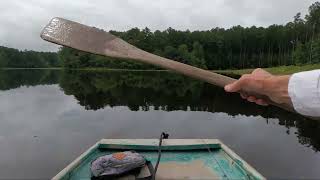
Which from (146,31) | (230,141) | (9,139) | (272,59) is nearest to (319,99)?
(230,141)

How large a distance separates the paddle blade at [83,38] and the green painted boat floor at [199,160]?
12.9 feet

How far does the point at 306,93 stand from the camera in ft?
4.49

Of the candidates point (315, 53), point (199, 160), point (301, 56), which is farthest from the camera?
point (301, 56)

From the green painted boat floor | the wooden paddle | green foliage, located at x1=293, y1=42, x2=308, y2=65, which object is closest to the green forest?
green foliage, located at x1=293, y1=42, x2=308, y2=65

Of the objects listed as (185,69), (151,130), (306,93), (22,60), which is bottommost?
(151,130)

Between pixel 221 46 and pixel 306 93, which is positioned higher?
pixel 221 46

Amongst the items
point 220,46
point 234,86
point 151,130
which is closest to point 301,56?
point 220,46

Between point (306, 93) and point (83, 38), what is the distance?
1.64 metres

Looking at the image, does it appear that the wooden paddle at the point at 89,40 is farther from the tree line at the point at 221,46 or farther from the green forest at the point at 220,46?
the tree line at the point at 221,46

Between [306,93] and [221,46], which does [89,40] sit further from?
[221,46]

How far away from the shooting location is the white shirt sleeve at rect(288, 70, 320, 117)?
1.34m

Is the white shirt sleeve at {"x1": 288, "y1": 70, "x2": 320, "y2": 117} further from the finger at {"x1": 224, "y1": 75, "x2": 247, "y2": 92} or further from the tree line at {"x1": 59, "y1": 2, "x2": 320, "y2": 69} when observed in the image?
the tree line at {"x1": 59, "y1": 2, "x2": 320, "y2": 69}

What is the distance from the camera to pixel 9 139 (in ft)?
43.4

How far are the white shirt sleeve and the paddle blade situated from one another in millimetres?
1278
